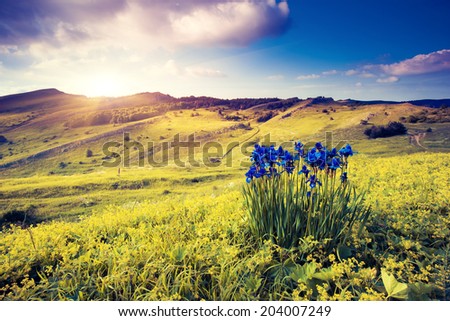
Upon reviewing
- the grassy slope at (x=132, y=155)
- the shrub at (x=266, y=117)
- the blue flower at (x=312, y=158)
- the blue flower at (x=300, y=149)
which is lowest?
the grassy slope at (x=132, y=155)

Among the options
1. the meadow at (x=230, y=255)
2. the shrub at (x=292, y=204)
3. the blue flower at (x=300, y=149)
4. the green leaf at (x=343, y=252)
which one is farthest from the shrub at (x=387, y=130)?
the blue flower at (x=300, y=149)

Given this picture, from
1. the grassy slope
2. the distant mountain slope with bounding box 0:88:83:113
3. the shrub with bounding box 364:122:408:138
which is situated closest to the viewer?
the distant mountain slope with bounding box 0:88:83:113

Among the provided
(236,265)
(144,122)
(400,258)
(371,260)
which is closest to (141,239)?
(236,265)

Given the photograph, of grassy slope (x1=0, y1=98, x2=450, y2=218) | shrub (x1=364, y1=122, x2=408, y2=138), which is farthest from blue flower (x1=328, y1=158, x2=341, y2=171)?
shrub (x1=364, y1=122, x2=408, y2=138)

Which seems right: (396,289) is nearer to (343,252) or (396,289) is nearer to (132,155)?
(343,252)

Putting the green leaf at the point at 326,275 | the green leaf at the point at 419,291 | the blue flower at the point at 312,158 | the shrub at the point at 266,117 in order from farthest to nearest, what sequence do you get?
1. the shrub at the point at 266,117
2. the blue flower at the point at 312,158
3. the green leaf at the point at 326,275
4. the green leaf at the point at 419,291

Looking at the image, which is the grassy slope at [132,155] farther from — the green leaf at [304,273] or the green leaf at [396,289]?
the green leaf at [396,289]

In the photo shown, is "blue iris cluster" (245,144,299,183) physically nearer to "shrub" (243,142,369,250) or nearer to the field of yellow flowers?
"shrub" (243,142,369,250)
